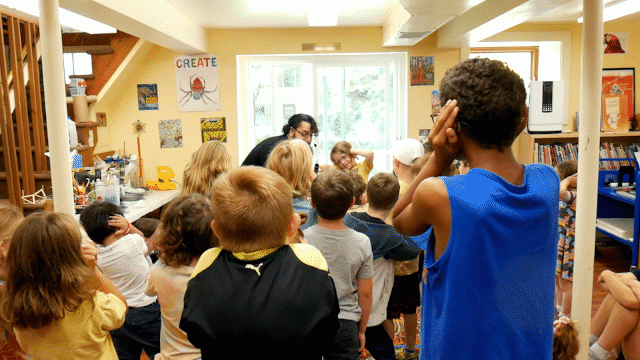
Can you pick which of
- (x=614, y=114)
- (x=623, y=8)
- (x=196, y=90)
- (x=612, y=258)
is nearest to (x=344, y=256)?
(x=623, y=8)

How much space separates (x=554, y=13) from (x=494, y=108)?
4698mm

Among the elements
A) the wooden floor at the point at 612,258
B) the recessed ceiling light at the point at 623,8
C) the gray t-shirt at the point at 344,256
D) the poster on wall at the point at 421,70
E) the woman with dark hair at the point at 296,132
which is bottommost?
the wooden floor at the point at 612,258

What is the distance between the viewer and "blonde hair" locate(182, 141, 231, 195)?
111 inches

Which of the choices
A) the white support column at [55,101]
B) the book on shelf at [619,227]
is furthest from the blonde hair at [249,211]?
the book on shelf at [619,227]

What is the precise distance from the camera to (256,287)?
1.10 meters

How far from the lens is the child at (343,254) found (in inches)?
79.9

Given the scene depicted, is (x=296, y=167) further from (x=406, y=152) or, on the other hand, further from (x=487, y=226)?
(x=487, y=226)

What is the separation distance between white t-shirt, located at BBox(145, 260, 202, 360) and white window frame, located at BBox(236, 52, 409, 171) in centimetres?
417

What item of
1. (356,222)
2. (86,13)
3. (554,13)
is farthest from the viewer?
(554,13)

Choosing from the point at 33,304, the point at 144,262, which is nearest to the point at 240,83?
the point at 144,262

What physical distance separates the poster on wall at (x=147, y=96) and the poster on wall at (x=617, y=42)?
197 inches

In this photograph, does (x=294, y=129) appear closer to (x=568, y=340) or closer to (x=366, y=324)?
(x=366, y=324)

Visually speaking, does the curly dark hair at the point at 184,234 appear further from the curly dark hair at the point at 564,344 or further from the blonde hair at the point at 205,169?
the curly dark hair at the point at 564,344

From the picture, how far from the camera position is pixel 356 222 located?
7.72 feet
